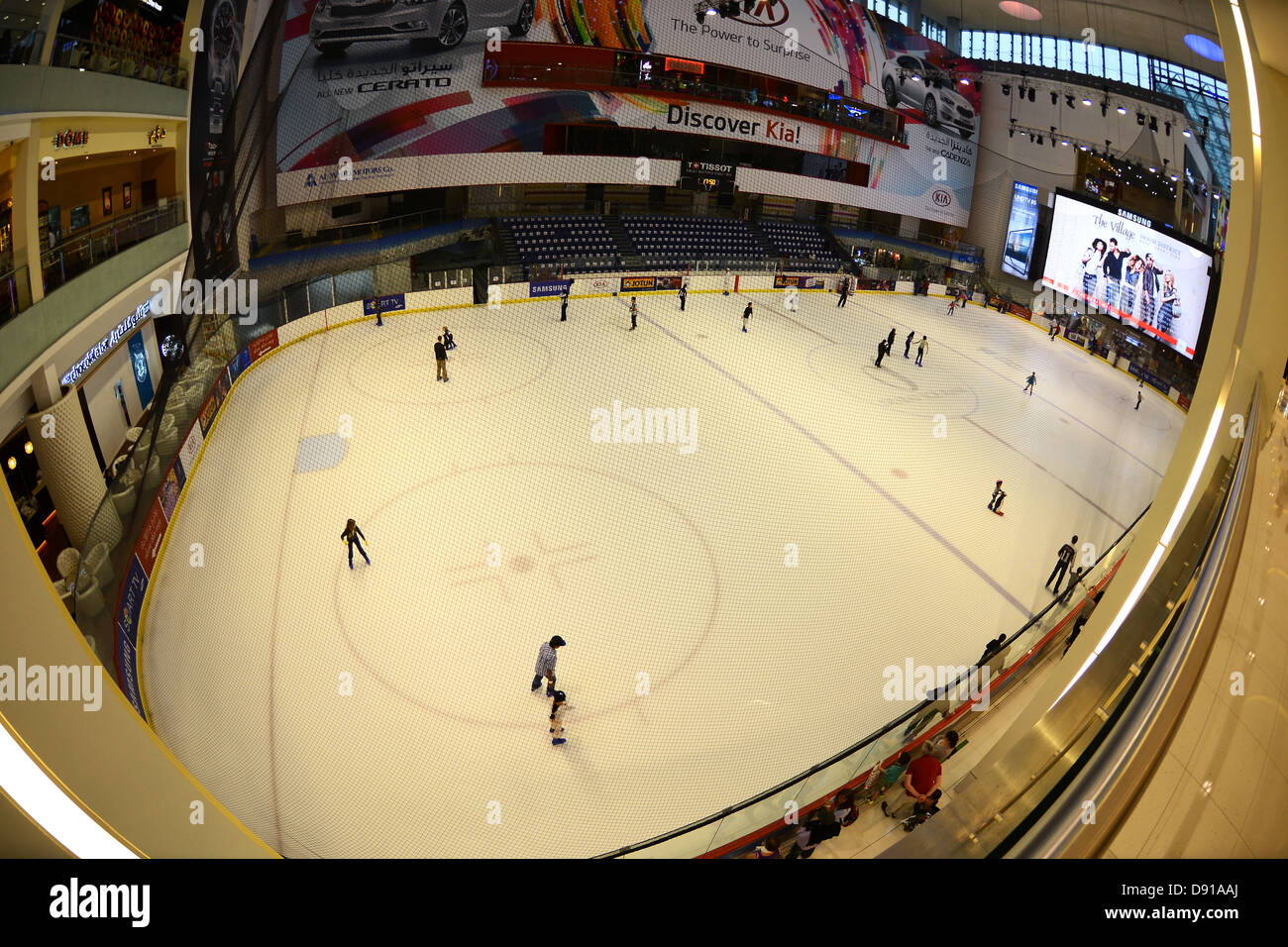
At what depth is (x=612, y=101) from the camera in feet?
75.2

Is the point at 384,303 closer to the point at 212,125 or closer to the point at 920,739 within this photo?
the point at 212,125

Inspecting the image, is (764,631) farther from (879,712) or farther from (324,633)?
(324,633)

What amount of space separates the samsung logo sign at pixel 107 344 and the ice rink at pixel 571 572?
2025 millimetres

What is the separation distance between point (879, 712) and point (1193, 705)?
5936 millimetres

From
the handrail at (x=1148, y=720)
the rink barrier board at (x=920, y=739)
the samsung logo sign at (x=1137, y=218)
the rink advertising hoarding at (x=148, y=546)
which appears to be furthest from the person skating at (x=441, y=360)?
the samsung logo sign at (x=1137, y=218)

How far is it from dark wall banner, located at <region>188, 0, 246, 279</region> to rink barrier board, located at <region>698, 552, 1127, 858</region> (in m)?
12.9

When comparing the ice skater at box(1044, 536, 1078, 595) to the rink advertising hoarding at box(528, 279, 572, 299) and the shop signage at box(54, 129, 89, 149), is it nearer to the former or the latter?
the shop signage at box(54, 129, 89, 149)

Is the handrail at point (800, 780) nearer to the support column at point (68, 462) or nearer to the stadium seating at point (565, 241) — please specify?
the support column at point (68, 462)

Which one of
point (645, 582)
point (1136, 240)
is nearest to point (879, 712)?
point (645, 582)

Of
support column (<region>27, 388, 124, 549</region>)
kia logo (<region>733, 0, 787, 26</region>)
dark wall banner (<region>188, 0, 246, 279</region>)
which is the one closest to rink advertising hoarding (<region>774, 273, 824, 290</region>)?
kia logo (<region>733, 0, 787, 26</region>)

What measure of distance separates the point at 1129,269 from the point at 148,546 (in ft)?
80.2

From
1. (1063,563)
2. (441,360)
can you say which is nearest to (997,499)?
(1063,563)

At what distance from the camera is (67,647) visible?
1.68m

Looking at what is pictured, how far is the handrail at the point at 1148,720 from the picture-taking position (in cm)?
166
